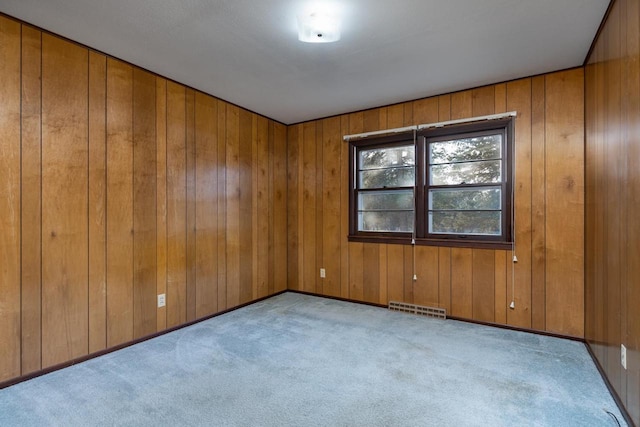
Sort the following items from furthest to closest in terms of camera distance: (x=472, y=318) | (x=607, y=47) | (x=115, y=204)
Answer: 1. (x=472, y=318)
2. (x=115, y=204)
3. (x=607, y=47)

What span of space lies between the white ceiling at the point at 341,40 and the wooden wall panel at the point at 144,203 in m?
0.31

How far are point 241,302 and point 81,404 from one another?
2072 mm

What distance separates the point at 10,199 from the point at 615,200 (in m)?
A: 3.86

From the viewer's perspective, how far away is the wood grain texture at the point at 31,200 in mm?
2182

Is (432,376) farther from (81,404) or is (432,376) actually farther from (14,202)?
(14,202)

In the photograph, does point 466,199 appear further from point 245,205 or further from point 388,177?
point 245,205

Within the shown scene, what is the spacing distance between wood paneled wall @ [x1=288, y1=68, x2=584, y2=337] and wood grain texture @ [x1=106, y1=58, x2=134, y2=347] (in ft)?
7.62

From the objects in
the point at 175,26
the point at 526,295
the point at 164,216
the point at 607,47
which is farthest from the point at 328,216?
the point at 607,47

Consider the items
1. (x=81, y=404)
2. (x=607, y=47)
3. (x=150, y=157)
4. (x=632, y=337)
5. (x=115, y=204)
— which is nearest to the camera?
(x=632, y=337)

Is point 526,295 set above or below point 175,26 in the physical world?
below

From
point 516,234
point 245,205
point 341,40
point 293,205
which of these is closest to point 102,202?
point 245,205

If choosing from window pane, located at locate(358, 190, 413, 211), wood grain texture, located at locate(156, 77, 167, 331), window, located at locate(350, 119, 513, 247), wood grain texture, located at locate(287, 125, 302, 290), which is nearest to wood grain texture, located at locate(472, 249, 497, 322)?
window, located at locate(350, 119, 513, 247)

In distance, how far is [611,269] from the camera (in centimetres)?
203

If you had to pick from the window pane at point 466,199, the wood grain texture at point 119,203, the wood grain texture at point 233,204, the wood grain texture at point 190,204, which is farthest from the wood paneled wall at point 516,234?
the wood grain texture at point 119,203
